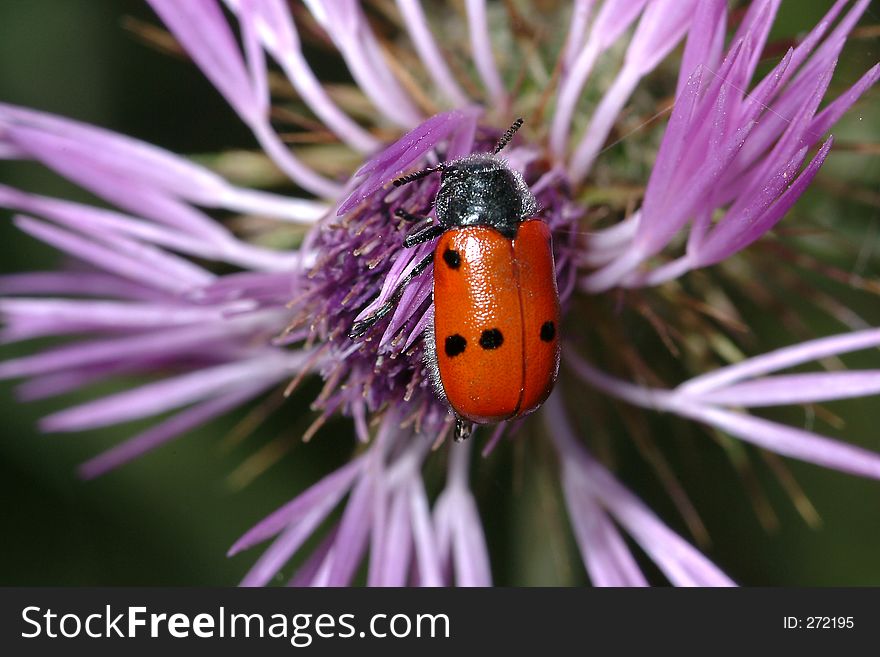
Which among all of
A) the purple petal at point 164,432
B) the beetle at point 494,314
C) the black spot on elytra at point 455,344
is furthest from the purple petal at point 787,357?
the purple petal at point 164,432

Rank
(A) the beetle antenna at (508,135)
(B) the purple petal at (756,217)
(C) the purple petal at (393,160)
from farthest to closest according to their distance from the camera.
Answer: (A) the beetle antenna at (508,135), (C) the purple petal at (393,160), (B) the purple petal at (756,217)

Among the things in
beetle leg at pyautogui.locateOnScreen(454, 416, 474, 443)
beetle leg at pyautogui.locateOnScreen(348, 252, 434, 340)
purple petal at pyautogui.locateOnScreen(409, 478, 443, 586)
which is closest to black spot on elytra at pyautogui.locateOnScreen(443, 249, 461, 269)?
beetle leg at pyautogui.locateOnScreen(348, 252, 434, 340)

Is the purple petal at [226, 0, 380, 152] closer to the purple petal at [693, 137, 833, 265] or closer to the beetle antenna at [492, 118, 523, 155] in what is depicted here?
the beetle antenna at [492, 118, 523, 155]

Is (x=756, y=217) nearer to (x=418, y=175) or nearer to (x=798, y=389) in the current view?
(x=798, y=389)

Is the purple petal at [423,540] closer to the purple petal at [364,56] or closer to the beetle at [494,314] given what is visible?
the beetle at [494,314]

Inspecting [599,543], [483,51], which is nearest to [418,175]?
[483,51]

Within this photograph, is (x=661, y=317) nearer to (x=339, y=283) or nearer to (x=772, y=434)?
(x=772, y=434)
